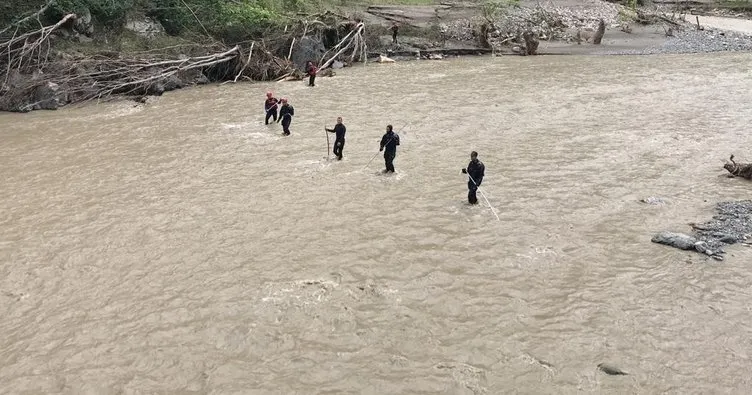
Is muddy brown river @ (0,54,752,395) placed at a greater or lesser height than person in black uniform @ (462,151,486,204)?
lesser

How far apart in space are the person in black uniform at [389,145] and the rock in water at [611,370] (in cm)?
878

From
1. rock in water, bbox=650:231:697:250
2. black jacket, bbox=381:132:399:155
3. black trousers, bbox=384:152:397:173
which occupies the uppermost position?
black jacket, bbox=381:132:399:155

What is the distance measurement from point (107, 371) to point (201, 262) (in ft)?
11.1

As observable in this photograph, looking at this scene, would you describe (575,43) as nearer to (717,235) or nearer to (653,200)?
(653,200)

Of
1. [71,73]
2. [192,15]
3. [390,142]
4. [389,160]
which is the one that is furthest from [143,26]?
[390,142]

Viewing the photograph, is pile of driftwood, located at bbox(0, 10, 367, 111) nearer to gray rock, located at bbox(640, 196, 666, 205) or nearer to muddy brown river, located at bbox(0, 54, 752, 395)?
muddy brown river, located at bbox(0, 54, 752, 395)

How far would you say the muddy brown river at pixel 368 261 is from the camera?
838 cm

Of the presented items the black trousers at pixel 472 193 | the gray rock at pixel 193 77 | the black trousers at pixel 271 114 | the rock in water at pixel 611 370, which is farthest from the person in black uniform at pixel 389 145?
the gray rock at pixel 193 77

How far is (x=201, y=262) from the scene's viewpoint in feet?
37.6

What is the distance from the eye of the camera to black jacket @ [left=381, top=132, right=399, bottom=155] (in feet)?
51.1

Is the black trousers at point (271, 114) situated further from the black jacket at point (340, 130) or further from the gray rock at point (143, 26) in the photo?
the gray rock at point (143, 26)

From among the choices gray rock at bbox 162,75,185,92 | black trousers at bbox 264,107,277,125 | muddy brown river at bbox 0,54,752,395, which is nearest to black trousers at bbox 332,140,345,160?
muddy brown river at bbox 0,54,752,395

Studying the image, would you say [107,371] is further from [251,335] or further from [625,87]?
[625,87]

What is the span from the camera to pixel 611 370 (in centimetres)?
814
